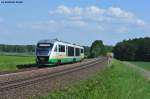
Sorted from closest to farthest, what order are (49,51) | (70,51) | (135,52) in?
1. (49,51)
2. (70,51)
3. (135,52)

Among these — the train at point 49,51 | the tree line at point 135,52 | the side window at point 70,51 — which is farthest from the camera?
the tree line at point 135,52

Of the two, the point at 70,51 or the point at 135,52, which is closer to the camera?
the point at 70,51

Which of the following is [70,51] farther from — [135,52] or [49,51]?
[135,52]

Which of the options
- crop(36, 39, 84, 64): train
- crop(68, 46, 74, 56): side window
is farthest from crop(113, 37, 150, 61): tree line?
crop(36, 39, 84, 64): train

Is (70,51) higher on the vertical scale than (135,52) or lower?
lower

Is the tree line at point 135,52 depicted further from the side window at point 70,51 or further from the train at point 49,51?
the train at point 49,51

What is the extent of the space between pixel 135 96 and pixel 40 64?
109ft

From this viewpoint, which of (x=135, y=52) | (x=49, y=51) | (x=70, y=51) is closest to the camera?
(x=49, y=51)

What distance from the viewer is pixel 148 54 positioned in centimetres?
18362

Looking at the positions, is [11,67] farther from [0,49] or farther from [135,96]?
[0,49]

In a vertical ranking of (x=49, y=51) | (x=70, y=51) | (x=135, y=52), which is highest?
(x=135, y=52)

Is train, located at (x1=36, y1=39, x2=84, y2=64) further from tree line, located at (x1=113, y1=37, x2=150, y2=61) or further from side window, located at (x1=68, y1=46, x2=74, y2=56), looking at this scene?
tree line, located at (x1=113, y1=37, x2=150, y2=61)

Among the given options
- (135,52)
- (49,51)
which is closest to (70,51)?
(49,51)

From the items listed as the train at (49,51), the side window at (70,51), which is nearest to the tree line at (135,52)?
the side window at (70,51)
